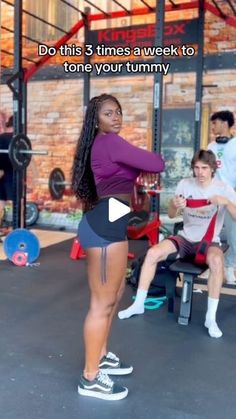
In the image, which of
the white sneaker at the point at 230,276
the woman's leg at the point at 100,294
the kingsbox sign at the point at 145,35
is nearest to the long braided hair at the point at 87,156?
the woman's leg at the point at 100,294

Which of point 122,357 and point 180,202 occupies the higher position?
point 180,202

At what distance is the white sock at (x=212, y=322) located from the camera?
2631 mm

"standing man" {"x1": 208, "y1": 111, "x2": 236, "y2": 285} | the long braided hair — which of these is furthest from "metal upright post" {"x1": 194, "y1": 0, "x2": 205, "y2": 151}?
the long braided hair

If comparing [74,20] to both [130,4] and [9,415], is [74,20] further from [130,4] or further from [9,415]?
[9,415]

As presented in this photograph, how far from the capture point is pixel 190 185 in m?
3.02

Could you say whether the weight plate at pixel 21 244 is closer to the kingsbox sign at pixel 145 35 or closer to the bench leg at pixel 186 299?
the bench leg at pixel 186 299

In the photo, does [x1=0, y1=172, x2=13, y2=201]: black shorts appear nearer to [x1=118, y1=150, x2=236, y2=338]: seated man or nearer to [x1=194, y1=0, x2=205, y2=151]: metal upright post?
[x1=194, y1=0, x2=205, y2=151]: metal upright post

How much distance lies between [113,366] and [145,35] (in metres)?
4.26

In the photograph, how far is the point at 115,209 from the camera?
6.00 feet

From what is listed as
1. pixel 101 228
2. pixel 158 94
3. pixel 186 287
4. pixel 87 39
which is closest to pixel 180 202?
pixel 186 287

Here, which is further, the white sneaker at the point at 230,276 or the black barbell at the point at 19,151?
the black barbell at the point at 19,151

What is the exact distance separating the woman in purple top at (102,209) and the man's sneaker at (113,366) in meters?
0.15

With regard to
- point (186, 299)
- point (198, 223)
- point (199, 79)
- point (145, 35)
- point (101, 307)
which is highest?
point (145, 35)

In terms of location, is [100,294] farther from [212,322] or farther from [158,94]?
[158,94]
